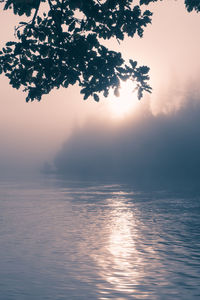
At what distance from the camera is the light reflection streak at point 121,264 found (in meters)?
17.8

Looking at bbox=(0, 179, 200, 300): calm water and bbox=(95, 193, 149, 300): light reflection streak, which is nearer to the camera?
bbox=(0, 179, 200, 300): calm water

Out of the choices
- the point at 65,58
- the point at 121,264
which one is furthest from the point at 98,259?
the point at 65,58

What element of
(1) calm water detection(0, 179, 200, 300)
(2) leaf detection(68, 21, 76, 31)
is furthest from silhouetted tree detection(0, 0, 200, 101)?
(1) calm water detection(0, 179, 200, 300)

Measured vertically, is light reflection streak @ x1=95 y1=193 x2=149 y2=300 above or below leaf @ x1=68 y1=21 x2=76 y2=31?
below

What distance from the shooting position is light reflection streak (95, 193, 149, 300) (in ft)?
58.4

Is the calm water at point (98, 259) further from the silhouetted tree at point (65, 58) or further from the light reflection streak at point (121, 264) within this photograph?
the silhouetted tree at point (65, 58)

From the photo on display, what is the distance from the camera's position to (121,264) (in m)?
23.7

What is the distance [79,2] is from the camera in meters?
11.9

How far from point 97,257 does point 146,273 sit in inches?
211

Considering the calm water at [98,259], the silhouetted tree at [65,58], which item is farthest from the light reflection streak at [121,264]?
the silhouetted tree at [65,58]

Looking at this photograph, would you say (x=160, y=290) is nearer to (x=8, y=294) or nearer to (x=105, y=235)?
(x=8, y=294)

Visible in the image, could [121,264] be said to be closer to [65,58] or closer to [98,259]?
[98,259]

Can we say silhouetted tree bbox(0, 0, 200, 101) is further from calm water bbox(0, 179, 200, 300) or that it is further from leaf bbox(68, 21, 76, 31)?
calm water bbox(0, 179, 200, 300)

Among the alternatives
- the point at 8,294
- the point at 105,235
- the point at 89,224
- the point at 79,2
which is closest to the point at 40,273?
the point at 8,294
